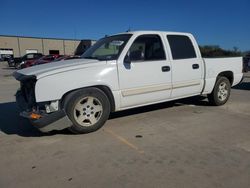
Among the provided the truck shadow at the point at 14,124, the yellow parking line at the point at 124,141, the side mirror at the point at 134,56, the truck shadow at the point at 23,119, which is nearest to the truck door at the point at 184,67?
the side mirror at the point at 134,56

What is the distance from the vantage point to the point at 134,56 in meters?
5.79

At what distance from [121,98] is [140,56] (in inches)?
37.2

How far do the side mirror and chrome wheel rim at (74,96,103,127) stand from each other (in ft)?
3.26

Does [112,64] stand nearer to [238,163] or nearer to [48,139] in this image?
[48,139]

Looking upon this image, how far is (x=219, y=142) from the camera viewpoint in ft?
15.4

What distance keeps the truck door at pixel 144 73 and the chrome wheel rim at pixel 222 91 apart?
6.30ft

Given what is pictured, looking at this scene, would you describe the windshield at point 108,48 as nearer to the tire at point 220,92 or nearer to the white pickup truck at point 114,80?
the white pickup truck at point 114,80

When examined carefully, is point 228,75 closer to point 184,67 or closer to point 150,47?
point 184,67

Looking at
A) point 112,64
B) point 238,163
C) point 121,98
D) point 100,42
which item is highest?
point 100,42

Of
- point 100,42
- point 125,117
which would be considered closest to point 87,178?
point 125,117

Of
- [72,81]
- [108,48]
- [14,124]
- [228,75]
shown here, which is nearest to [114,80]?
[72,81]

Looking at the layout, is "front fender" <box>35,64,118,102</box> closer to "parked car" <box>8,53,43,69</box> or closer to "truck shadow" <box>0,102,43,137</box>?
"truck shadow" <box>0,102,43,137</box>

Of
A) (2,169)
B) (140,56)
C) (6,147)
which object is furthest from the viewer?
(140,56)

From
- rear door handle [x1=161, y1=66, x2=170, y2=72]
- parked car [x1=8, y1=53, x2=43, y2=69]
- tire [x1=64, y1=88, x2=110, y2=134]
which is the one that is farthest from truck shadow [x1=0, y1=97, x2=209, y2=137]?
parked car [x1=8, y1=53, x2=43, y2=69]
